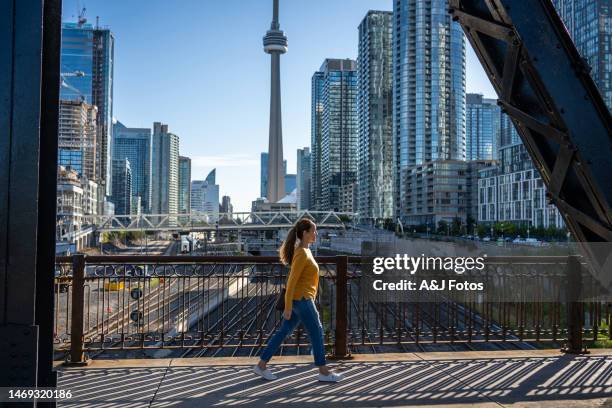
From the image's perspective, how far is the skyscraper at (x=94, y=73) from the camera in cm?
17188

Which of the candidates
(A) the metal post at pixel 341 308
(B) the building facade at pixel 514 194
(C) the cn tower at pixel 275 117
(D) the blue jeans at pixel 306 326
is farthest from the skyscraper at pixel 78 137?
(D) the blue jeans at pixel 306 326

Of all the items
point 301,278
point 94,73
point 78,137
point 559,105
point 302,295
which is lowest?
point 302,295

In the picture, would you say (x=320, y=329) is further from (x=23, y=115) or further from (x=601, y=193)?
(x=23, y=115)

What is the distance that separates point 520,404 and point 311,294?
226 cm

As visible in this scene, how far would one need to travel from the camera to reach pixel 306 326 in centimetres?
561

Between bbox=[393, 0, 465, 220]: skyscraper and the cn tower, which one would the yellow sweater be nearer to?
bbox=[393, 0, 465, 220]: skyscraper

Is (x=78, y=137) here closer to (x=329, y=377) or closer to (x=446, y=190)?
(x=446, y=190)

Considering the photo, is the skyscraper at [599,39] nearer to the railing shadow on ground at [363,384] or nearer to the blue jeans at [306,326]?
the railing shadow on ground at [363,384]

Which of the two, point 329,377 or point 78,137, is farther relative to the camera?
point 78,137

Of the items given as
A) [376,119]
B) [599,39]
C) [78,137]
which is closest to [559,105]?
[599,39]

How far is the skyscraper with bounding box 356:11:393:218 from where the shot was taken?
164 metres

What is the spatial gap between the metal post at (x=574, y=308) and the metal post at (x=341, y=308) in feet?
9.81

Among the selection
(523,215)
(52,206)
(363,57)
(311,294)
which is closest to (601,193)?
(311,294)

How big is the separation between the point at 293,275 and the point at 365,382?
1.39m
